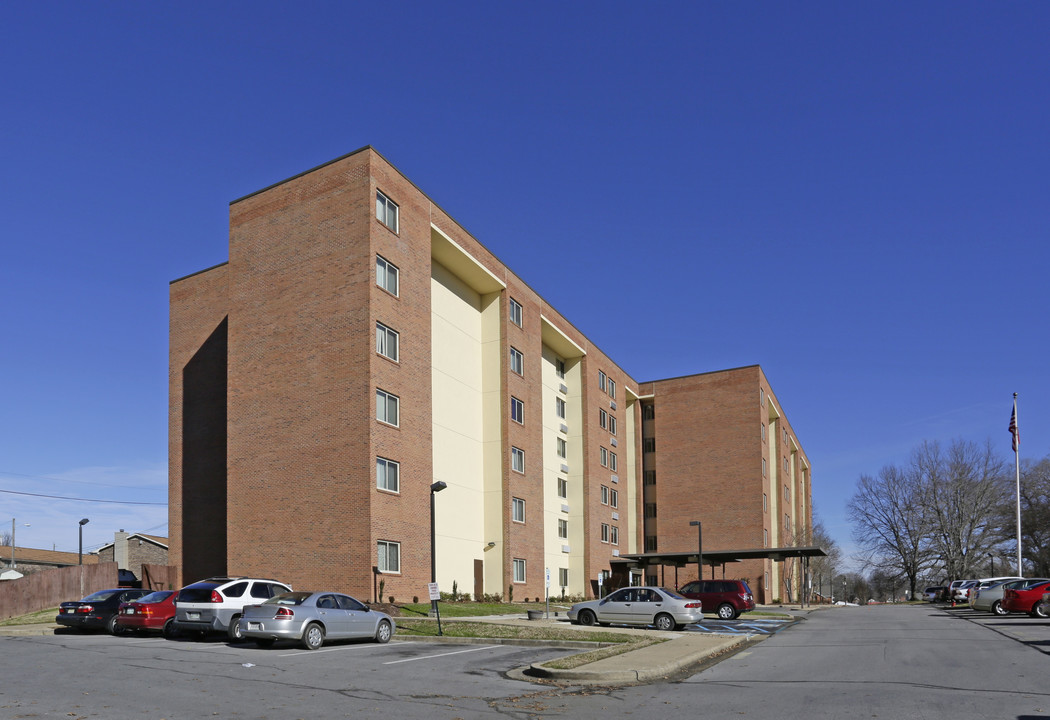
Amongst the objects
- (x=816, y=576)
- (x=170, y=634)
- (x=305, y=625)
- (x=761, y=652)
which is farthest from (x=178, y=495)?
(x=816, y=576)

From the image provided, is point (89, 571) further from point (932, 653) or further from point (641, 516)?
point (641, 516)

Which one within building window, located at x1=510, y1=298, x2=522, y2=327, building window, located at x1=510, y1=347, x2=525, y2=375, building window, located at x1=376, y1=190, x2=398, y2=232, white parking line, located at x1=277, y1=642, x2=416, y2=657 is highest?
building window, located at x1=376, y1=190, x2=398, y2=232

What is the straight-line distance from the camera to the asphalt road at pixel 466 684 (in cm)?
1194

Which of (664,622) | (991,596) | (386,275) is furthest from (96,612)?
(991,596)

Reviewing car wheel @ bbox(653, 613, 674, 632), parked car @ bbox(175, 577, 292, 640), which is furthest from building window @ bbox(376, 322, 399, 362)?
car wheel @ bbox(653, 613, 674, 632)

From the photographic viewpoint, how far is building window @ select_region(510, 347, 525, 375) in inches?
1930

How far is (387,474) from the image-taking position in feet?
115

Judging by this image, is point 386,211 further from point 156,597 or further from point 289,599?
point 289,599

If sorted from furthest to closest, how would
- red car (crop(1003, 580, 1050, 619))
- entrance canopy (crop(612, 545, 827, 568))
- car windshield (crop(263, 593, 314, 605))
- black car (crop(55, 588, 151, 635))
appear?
entrance canopy (crop(612, 545, 827, 568))
red car (crop(1003, 580, 1050, 619))
black car (crop(55, 588, 151, 635))
car windshield (crop(263, 593, 314, 605))

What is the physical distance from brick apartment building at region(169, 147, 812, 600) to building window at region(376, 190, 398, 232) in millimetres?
A: 92

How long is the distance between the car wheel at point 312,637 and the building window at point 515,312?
98.2ft

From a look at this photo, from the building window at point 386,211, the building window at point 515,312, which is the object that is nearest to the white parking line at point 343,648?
the building window at point 386,211

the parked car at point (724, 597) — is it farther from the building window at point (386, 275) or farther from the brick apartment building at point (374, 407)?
the building window at point (386, 275)

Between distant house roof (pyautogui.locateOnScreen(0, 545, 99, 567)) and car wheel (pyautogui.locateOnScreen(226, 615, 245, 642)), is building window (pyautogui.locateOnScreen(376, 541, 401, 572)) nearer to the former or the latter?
car wheel (pyautogui.locateOnScreen(226, 615, 245, 642))
